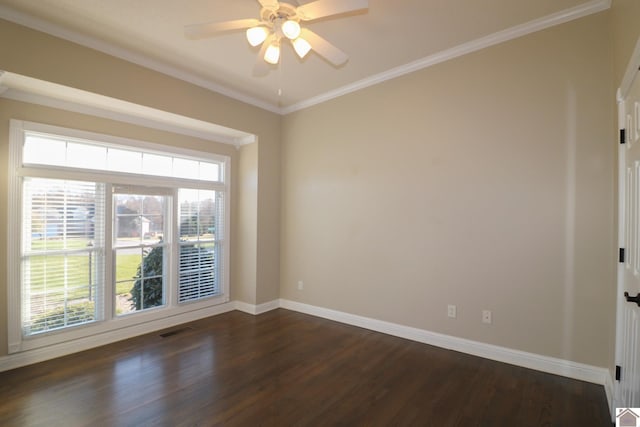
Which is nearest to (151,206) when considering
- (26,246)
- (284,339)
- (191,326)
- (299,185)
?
(26,246)

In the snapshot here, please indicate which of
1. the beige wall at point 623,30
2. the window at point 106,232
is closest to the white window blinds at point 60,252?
the window at point 106,232

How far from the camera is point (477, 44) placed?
301 cm

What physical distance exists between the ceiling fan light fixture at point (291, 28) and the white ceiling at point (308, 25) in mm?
148

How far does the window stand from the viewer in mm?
2939

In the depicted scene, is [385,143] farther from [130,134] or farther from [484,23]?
[130,134]

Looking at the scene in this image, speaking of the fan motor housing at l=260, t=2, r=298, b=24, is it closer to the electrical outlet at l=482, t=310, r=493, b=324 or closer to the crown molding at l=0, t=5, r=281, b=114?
the crown molding at l=0, t=5, r=281, b=114

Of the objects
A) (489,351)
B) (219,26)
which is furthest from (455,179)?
(219,26)

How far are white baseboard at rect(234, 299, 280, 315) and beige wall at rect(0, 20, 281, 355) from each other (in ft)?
0.29

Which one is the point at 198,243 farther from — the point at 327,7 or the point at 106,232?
the point at 327,7

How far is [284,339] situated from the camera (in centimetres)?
351

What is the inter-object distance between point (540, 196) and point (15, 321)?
16.2ft

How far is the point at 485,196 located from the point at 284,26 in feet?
7.75

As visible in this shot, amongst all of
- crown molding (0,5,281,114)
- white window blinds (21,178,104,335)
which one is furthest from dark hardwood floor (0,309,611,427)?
crown molding (0,5,281,114)

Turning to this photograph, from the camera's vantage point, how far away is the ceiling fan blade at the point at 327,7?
1782mm
